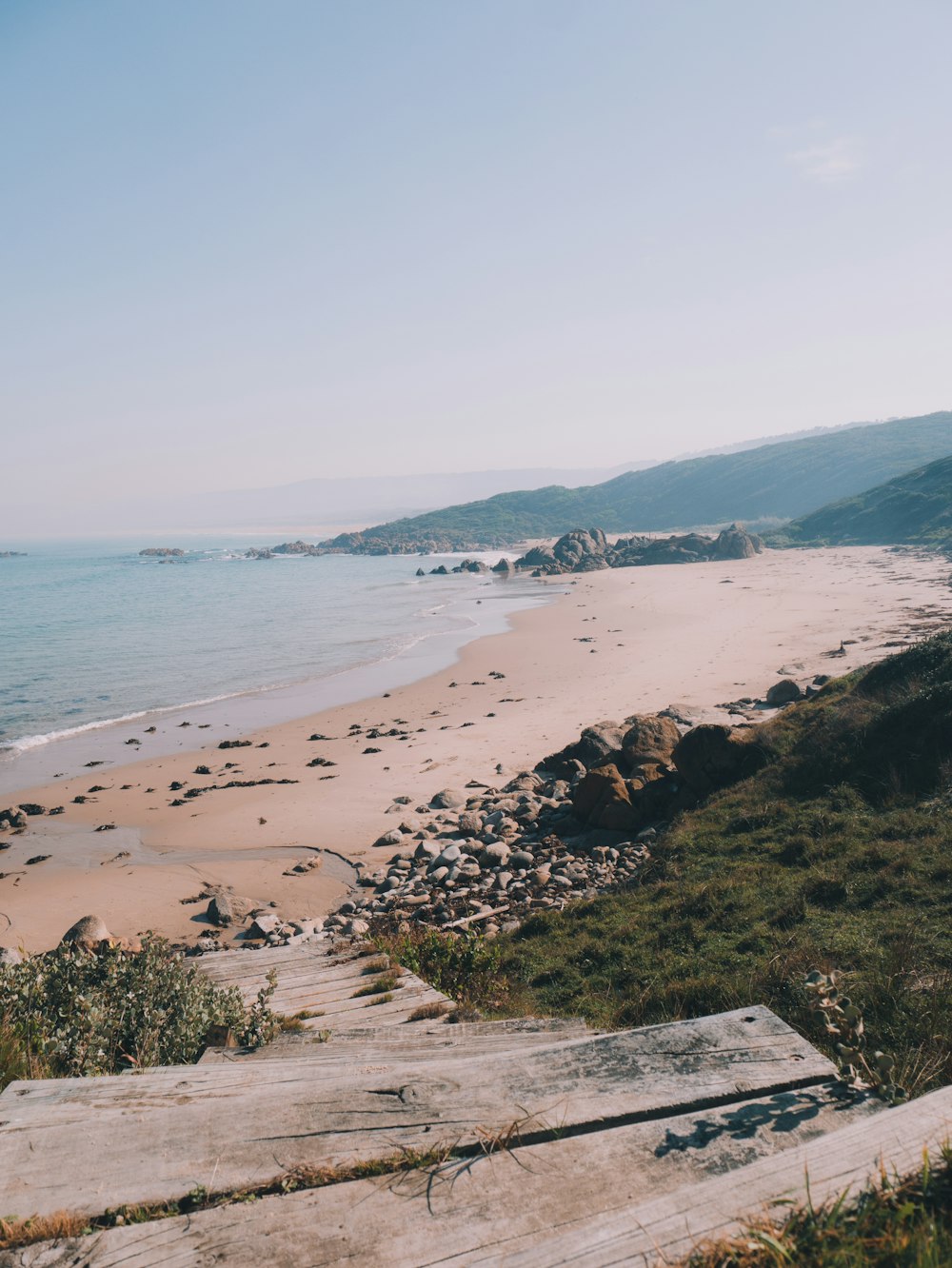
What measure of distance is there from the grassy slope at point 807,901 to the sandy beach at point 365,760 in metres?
5.60

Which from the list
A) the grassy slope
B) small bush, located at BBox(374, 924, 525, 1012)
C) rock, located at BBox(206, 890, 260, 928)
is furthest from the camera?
rock, located at BBox(206, 890, 260, 928)

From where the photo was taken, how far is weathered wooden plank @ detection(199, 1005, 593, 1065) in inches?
146

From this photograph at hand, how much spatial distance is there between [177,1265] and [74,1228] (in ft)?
1.33

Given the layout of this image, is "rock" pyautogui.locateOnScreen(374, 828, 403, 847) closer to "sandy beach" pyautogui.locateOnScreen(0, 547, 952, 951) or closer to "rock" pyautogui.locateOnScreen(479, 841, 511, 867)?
"sandy beach" pyautogui.locateOnScreen(0, 547, 952, 951)

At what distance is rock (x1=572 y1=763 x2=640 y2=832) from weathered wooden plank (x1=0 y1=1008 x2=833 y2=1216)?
1057 centimetres

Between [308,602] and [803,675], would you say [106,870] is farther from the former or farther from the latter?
[308,602]

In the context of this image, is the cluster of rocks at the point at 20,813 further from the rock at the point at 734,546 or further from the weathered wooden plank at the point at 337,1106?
the rock at the point at 734,546

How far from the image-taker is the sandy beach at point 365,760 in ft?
45.2

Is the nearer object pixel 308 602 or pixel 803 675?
pixel 803 675

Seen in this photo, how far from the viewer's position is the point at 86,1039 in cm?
396

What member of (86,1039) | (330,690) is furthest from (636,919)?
(330,690)

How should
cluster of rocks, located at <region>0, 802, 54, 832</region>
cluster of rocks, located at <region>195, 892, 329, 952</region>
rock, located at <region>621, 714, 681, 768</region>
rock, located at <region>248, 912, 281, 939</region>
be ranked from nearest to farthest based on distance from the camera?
cluster of rocks, located at <region>195, 892, 329, 952</region>
rock, located at <region>248, 912, 281, 939</region>
rock, located at <region>621, 714, 681, 768</region>
cluster of rocks, located at <region>0, 802, 54, 832</region>

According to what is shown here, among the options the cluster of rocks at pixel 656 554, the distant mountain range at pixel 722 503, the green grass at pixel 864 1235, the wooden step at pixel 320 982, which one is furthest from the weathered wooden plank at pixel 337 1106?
the distant mountain range at pixel 722 503

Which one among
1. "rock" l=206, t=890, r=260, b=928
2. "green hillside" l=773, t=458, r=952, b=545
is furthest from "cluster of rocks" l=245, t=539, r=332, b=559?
"rock" l=206, t=890, r=260, b=928
